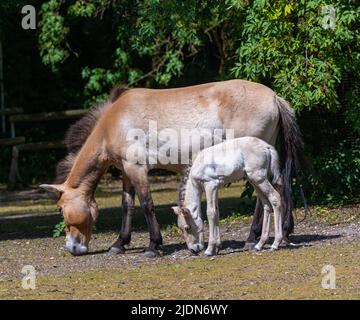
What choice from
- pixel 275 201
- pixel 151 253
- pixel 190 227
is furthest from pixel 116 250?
pixel 275 201

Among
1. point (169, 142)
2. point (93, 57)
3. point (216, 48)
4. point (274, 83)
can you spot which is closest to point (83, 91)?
point (93, 57)

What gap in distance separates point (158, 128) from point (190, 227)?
1255mm

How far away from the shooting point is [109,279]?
8.96m

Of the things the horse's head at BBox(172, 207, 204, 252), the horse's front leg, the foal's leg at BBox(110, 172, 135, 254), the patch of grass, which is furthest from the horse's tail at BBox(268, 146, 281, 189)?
the foal's leg at BBox(110, 172, 135, 254)

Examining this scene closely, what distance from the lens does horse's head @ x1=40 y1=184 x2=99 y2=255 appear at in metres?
10.5

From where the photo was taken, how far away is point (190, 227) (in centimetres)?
996

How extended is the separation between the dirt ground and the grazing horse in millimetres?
234

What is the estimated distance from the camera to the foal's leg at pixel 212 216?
32.4 ft

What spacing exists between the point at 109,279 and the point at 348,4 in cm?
532

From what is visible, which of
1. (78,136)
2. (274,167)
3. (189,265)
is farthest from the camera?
(78,136)

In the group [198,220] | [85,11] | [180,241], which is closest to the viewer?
[198,220]

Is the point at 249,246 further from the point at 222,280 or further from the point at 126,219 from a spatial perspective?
the point at 222,280

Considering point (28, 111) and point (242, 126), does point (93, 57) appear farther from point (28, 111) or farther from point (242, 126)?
point (242, 126)

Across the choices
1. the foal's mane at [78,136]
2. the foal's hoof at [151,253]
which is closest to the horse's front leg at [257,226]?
the foal's hoof at [151,253]
